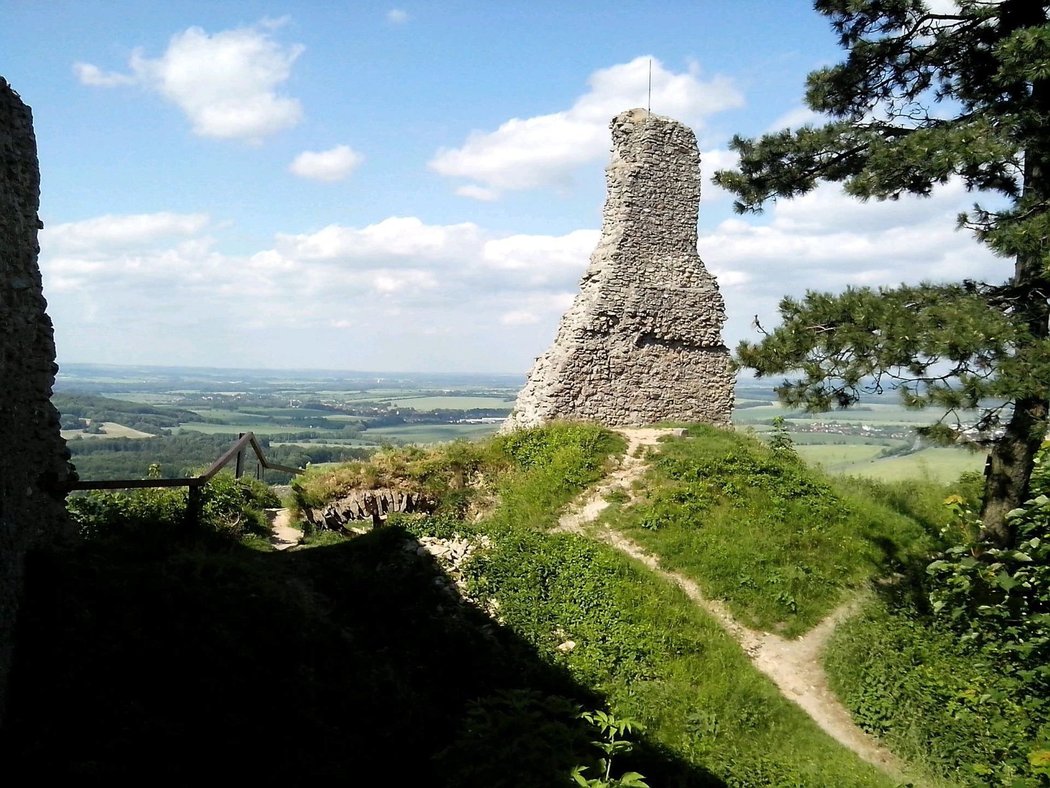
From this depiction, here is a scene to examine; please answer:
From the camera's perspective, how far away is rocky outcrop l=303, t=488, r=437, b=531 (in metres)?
10.6

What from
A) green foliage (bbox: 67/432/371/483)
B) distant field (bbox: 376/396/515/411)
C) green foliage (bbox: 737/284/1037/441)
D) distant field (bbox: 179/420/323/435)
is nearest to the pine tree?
green foliage (bbox: 737/284/1037/441)

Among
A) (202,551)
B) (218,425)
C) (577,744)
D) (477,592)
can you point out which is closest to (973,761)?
(577,744)

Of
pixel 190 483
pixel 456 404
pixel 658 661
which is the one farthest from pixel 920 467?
pixel 456 404

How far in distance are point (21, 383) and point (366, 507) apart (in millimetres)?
5499

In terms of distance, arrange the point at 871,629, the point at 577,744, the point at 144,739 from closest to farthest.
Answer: the point at 144,739 < the point at 577,744 < the point at 871,629

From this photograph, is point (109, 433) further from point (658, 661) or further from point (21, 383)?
point (658, 661)

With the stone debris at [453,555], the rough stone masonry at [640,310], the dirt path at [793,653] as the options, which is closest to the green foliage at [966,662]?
the dirt path at [793,653]

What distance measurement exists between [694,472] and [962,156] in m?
5.89

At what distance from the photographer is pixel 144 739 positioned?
16.1 feet

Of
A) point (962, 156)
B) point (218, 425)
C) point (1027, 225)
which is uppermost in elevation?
point (962, 156)

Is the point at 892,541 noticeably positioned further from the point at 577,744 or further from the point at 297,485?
the point at 297,485

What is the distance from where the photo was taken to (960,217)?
7.87 m

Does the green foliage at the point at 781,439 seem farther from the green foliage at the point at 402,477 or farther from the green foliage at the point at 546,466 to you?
the green foliage at the point at 402,477

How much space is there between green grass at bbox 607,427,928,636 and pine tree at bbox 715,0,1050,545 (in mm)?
2005
